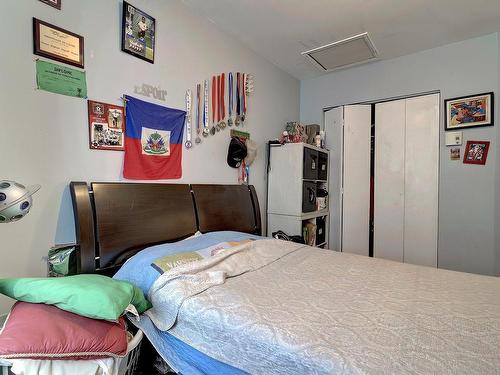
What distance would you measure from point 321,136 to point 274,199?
1.09 metres

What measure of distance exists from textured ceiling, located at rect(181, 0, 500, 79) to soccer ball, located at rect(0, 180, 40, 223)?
1.89m

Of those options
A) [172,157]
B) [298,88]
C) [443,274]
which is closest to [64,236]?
[172,157]

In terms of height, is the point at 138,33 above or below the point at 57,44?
above

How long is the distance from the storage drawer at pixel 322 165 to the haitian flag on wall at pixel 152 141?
5.78ft

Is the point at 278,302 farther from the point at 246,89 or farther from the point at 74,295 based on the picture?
the point at 246,89

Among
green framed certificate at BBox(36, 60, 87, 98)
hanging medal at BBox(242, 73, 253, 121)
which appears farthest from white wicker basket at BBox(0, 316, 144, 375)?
hanging medal at BBox(242, 73, 253, 121)

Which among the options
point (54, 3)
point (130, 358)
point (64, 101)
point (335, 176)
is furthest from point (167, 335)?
point (335, 176)

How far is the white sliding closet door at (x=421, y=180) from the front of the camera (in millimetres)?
2920

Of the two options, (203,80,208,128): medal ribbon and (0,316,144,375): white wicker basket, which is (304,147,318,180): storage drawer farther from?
(0,316,144,375): white wicker basket

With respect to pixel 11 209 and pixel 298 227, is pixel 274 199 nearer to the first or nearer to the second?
pixel 298 227

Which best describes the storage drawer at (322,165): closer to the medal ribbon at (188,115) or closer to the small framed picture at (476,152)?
the small framed picture at (476,152)

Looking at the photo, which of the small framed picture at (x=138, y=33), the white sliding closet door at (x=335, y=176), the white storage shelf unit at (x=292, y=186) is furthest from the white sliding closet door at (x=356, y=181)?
the small framed picture at (x=138, y=33)

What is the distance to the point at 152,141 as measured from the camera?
6.42 feet

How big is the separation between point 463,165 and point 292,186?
5.59 feet
